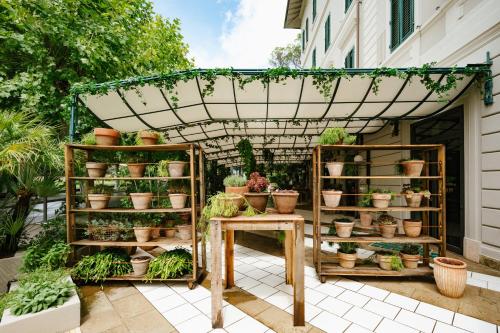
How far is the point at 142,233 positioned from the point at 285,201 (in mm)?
2135

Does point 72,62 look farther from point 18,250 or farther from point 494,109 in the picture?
point 494,109

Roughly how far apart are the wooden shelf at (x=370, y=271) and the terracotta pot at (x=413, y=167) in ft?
4.40

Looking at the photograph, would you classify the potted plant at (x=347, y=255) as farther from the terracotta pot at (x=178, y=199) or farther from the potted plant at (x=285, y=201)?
the terracotta pot at (x=178, y=199)

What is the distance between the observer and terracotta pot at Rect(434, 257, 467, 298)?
2645mm

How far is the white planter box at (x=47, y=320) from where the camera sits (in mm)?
2010

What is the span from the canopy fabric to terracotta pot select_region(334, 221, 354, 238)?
7.42 feet

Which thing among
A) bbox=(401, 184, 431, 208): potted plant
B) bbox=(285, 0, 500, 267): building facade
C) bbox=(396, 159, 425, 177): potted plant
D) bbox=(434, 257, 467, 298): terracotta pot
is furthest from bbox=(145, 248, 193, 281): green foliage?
bbox=(285, 0, 500, 267): building facade

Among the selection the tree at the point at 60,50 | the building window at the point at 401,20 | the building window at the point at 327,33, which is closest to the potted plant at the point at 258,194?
the tree at the point at 60,50

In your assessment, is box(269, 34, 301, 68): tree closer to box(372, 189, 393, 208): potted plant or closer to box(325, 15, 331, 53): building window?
box(325, 15, 331, 53): building window

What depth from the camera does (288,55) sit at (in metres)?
19.0

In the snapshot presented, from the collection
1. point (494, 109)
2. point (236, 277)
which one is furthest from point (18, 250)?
point (494, 109)

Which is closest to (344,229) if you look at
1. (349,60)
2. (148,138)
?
(148,138)

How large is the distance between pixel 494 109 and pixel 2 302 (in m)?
6.84

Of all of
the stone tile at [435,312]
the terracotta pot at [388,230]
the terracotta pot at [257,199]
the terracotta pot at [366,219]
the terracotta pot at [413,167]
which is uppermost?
the terracotta pot at [413,167]
